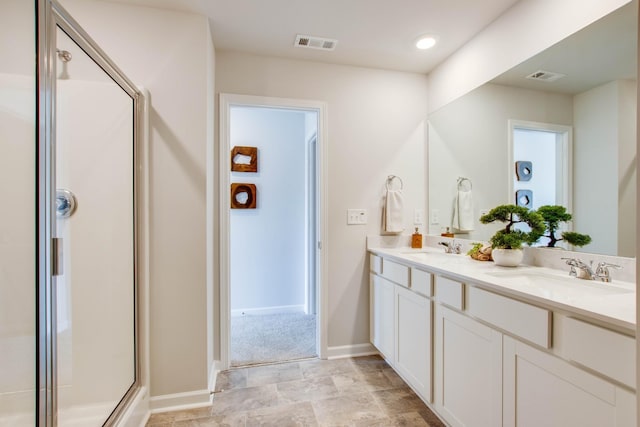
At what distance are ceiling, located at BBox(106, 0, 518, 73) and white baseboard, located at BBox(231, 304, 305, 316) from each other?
268 centimetres

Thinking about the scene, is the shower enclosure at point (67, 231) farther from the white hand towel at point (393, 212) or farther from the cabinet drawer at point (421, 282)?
the white hand towel at point (393, 212)

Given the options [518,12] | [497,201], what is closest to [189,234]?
[497,201]

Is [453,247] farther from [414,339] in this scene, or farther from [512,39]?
[512,39]

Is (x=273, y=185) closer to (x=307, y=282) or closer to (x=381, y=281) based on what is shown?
(x=307, y=282)

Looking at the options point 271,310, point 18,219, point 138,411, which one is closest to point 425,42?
point 18,219

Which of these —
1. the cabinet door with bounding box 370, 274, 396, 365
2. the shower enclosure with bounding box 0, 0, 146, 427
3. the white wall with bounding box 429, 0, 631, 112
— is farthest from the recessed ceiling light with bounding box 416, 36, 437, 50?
the shower enclosure with bounding box 0, 0, 146, 427

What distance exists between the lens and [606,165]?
4.49 ft

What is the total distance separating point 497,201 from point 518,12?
1.11 m

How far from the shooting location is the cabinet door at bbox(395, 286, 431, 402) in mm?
1721

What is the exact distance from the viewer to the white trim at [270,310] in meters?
3.47

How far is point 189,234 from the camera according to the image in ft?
6.10

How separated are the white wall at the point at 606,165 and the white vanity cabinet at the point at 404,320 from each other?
2.69 ft

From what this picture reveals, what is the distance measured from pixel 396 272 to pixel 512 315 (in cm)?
92

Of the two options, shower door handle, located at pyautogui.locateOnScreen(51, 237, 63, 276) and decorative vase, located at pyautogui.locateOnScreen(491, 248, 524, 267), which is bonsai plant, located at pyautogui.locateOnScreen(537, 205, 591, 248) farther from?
shower door handle, located at pyautogui.locateOnScreen(51, 237, 63, 276)
